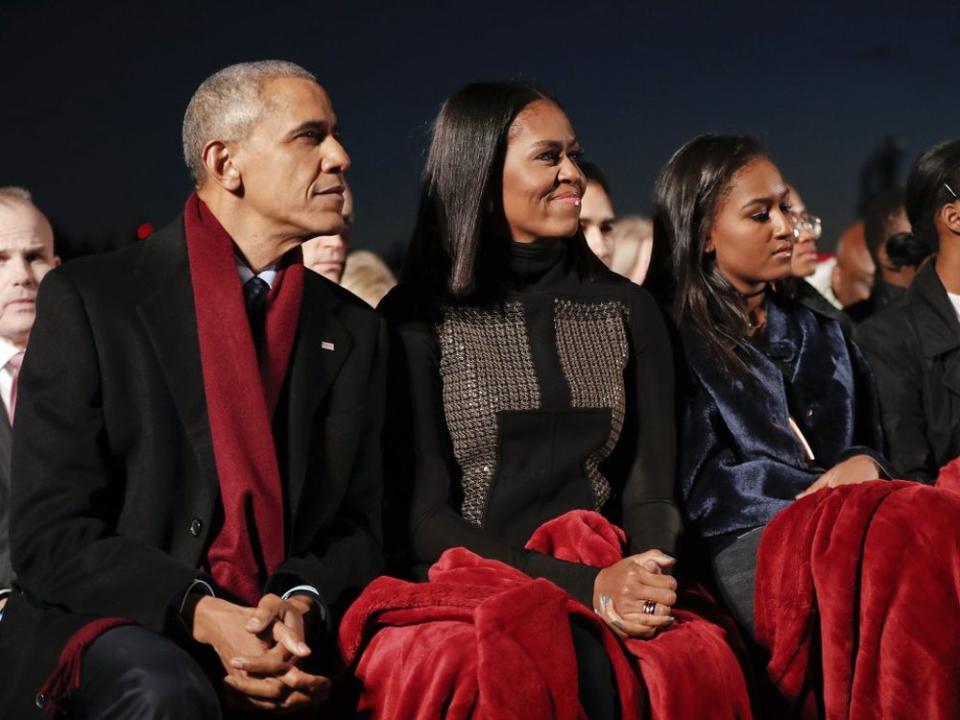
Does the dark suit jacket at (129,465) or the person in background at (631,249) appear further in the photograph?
the person in background at (631,249)

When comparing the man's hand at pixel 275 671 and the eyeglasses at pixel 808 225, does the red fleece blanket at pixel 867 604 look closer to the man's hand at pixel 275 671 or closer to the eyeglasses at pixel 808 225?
the man's hand at pixel 275 671

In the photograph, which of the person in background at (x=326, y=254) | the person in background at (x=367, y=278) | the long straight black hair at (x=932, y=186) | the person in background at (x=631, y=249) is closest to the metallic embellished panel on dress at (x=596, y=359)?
the person in background at (x=326, y=254)

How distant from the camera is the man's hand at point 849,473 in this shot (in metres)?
3.53

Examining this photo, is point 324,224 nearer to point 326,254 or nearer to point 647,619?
point 647,619

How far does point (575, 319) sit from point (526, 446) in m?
0.34

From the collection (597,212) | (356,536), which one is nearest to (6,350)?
(356,536)

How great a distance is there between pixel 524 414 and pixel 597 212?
1.78 m

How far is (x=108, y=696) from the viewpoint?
2.49m

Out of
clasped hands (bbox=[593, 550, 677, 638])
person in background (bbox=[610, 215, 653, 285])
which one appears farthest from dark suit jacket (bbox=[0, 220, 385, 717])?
person in background (bbox=[610, 215, 653, 285])

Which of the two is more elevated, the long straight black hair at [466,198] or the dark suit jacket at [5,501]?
the long straight black hair at [466,198]

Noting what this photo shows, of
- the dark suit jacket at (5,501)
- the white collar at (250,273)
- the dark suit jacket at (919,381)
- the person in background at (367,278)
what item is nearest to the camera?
the white collar at (250,273)

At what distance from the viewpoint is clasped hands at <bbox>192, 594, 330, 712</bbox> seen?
8.50 ft

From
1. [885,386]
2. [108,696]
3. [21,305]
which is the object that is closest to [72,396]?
[108,696]

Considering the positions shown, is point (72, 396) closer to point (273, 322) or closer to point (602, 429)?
point (273, 322)
